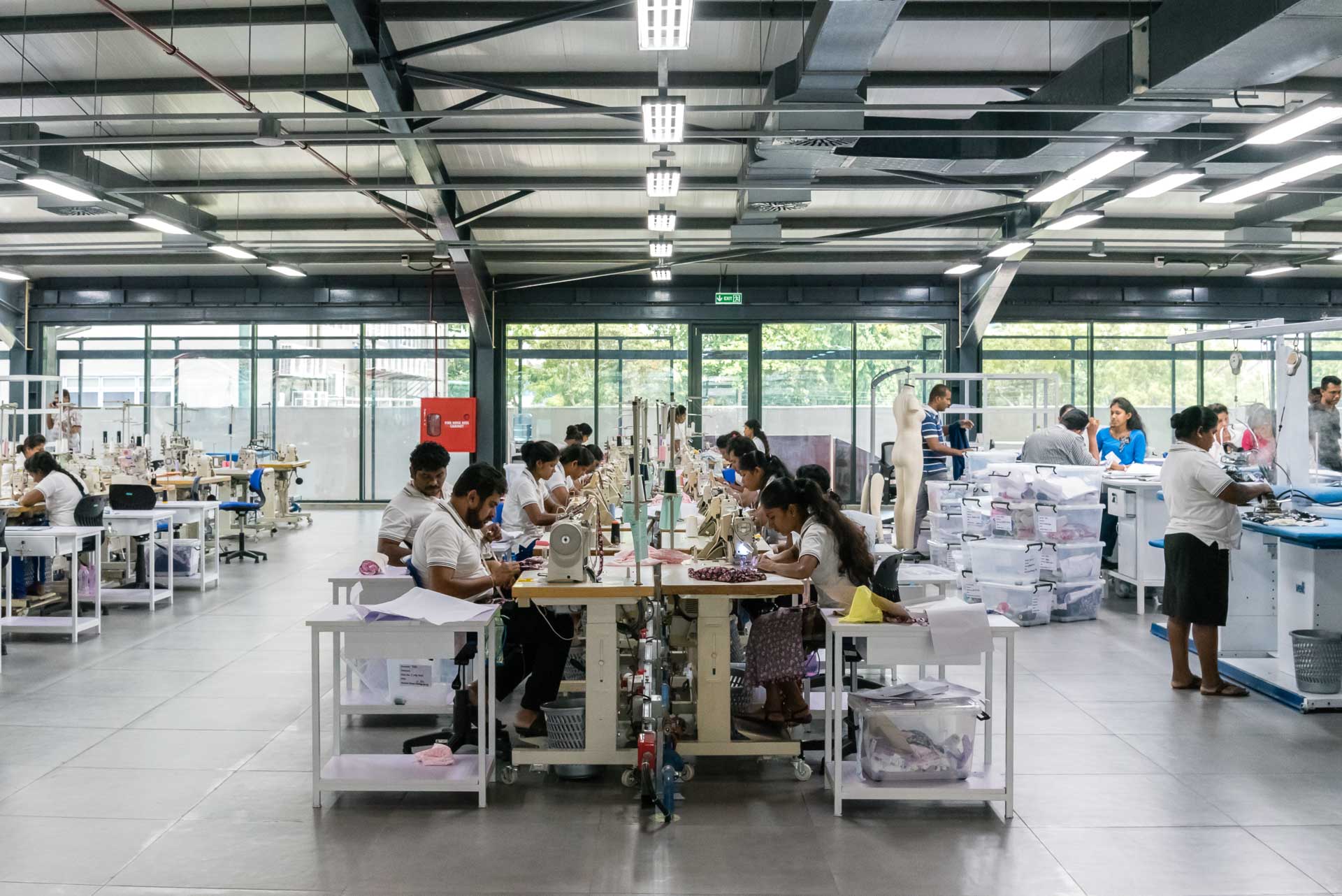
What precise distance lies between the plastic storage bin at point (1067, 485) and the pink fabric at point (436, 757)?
185 inches

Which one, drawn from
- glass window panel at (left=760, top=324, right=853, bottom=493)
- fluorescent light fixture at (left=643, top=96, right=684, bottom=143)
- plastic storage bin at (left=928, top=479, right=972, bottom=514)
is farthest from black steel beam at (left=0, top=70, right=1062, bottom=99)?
glass window panel at (left=760, top=324, right=853, bottom=493)

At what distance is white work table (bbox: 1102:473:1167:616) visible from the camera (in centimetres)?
717

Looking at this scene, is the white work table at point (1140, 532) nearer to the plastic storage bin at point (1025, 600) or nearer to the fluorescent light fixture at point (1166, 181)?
the plastic storage bin at point (1025, 600)

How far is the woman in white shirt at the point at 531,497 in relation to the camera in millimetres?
6023

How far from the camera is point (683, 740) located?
3891 millimetres

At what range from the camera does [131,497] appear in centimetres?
722

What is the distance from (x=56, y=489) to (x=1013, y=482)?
6169 millimetres

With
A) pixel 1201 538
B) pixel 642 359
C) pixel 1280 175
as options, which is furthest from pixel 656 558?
pixel 642 359

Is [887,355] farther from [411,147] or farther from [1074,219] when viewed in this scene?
[411,147]

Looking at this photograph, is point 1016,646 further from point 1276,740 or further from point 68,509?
point 68,509

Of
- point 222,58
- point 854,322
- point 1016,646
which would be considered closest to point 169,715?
point 1016,646

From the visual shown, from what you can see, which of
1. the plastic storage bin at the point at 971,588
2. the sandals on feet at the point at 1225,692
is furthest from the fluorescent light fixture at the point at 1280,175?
the sandals on feet at the point at 1225,692

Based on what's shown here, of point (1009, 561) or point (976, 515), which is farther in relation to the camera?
point (976, 515)

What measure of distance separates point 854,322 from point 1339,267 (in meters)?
6.30
